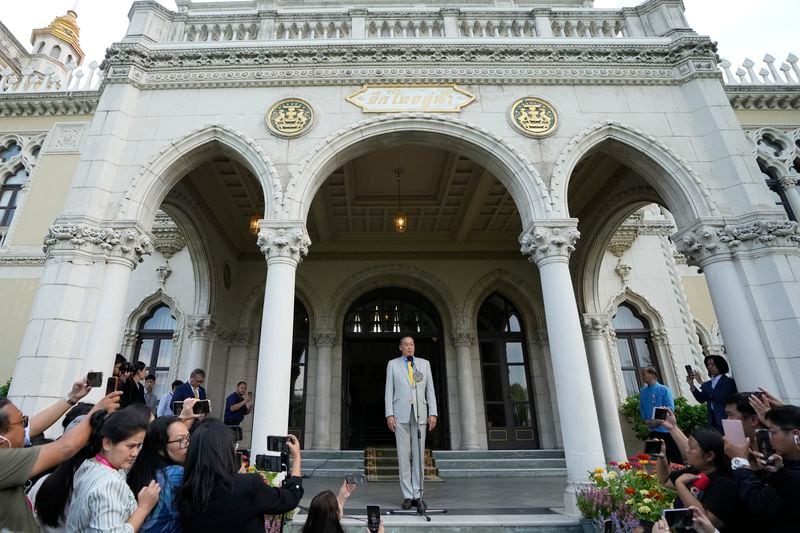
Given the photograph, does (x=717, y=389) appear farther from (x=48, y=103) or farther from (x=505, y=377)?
(x=48, y=103)

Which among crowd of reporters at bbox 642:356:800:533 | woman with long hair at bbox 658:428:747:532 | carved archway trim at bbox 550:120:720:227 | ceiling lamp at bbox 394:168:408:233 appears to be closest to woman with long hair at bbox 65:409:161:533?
crowd of reporters at bbox 642:356:800:533

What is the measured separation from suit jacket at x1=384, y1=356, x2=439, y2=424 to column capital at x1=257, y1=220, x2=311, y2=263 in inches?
103

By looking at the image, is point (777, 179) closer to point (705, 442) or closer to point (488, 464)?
point (488, 464)

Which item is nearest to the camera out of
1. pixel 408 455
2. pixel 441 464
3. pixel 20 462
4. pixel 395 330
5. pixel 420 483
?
pixel 20 462

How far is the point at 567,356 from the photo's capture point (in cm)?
617

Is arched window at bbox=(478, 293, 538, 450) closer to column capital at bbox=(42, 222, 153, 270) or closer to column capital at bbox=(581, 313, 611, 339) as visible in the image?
column capital at bbox=(581, 313, 611, 339)

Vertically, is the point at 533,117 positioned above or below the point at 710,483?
above

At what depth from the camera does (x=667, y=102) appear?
8070 mm

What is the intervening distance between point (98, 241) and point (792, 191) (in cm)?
1674

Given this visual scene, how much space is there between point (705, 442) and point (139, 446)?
3199 millimetres

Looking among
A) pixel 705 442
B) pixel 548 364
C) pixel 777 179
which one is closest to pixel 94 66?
pixel 548 364

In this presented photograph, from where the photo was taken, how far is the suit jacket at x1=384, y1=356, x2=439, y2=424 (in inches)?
207

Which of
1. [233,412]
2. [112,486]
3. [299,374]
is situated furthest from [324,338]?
[112,486]

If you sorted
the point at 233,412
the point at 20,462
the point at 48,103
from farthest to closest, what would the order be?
the point at 48,103, the point at 233,412, the point at 20,462
